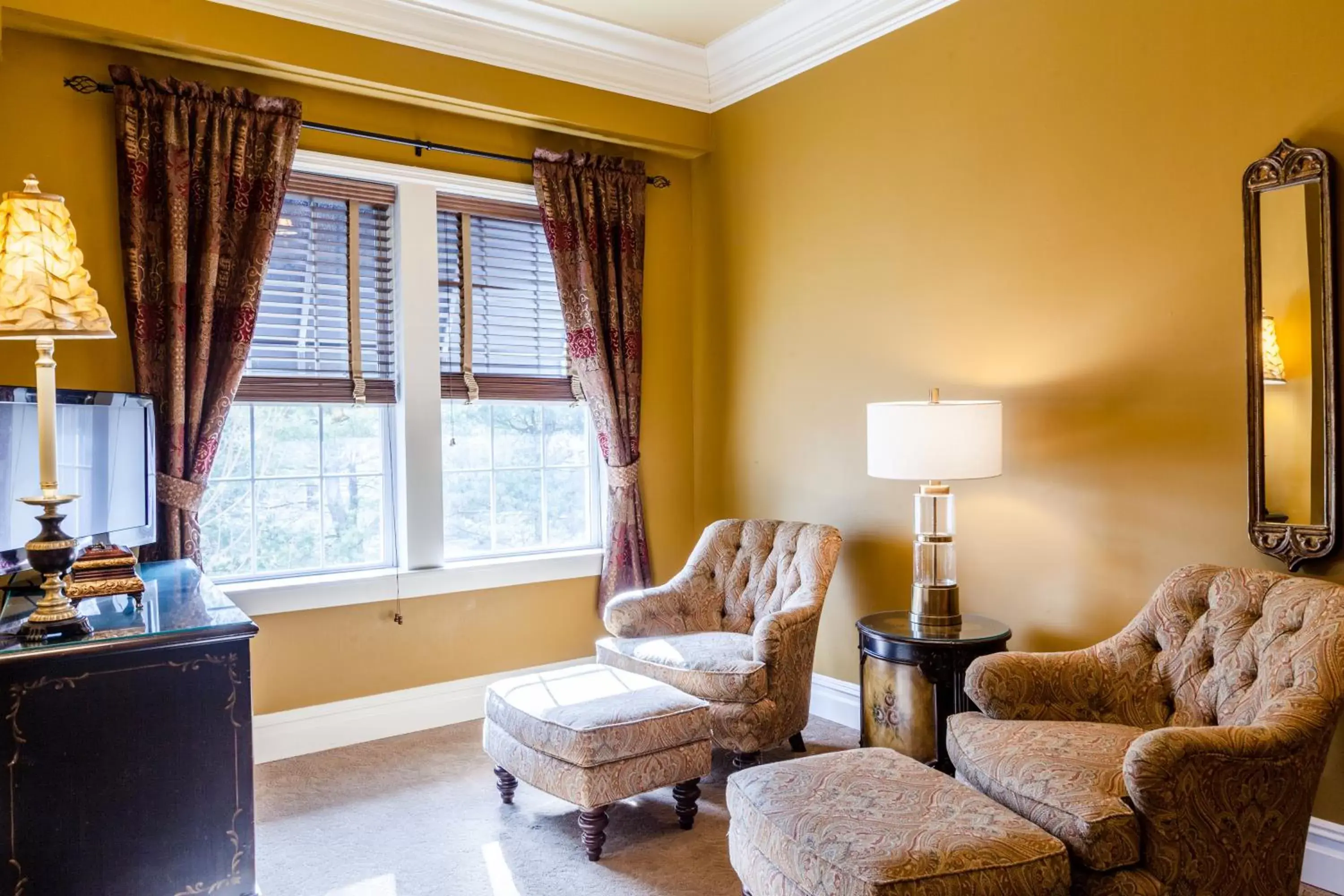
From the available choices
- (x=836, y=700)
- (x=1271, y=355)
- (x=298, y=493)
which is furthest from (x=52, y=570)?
(x=1271, y=355)

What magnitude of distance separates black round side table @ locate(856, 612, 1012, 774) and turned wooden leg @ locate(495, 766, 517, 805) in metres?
1.25

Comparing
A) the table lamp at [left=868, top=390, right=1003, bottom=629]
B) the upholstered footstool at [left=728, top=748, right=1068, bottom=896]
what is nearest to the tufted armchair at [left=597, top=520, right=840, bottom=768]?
the table lamp at [left=868, top=390, right=1003, bottom=629]

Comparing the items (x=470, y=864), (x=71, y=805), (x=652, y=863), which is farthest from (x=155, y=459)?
(x=652, y=863)

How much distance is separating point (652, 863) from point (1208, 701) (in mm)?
1632

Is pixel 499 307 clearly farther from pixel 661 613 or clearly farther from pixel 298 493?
pixel 661 613

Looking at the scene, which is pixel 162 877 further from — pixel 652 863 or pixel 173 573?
pixel 652 863

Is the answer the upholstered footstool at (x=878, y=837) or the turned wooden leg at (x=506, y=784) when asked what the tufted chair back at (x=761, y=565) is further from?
the upholstered footstool at (x=878, y=837)

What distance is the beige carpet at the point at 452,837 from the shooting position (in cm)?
271

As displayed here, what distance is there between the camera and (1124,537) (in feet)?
10.2

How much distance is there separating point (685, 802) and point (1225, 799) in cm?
160

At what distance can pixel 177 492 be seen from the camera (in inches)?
136

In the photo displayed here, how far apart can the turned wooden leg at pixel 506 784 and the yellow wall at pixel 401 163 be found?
103 cm

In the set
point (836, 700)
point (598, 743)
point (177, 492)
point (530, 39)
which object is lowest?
point (836, 700)

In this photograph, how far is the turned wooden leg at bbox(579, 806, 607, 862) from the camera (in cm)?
285
